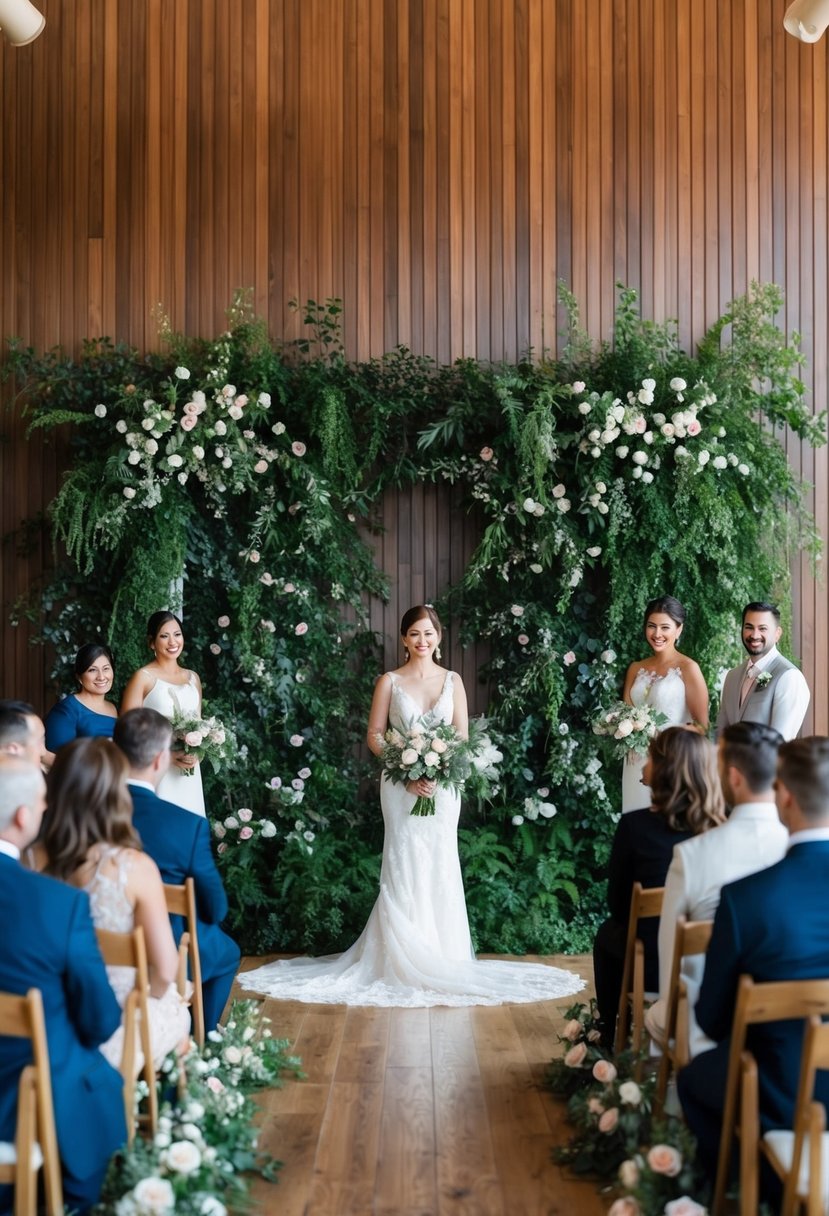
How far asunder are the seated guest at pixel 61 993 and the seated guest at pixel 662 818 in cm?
200

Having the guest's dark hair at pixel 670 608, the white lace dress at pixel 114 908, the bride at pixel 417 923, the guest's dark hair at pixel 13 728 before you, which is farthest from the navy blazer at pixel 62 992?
the guest's dark hair at pixel 670 608

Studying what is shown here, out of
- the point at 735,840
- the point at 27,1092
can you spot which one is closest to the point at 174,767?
the point at 735,840

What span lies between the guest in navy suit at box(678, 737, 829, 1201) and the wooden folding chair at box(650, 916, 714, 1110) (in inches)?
10.8

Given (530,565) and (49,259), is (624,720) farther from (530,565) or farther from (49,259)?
(49,259)

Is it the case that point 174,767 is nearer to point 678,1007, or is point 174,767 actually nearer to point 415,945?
point 415,945

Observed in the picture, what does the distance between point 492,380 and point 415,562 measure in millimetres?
1302

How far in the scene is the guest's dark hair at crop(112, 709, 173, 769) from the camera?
4332 millimetres

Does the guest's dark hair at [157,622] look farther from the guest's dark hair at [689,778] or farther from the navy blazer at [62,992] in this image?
the navy blazer at [62,992]

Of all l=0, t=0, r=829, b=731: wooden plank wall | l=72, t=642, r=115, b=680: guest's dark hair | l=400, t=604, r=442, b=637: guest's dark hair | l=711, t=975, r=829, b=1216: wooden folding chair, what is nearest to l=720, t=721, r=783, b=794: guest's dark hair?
l=711, t=975, r=829, b=1216: wooden folding chair

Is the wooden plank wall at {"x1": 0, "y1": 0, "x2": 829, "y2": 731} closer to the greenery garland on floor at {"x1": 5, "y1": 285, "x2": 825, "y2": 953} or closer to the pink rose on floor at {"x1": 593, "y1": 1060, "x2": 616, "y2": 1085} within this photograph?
the greenery garland on floor at {"x1": 5, "y1": 285, "x2": 825, "y2": 953}

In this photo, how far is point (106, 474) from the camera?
301 inches

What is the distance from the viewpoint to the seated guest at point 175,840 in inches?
171

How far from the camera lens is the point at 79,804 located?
361 centimetres

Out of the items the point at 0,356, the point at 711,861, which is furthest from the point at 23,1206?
the point at 0,356
